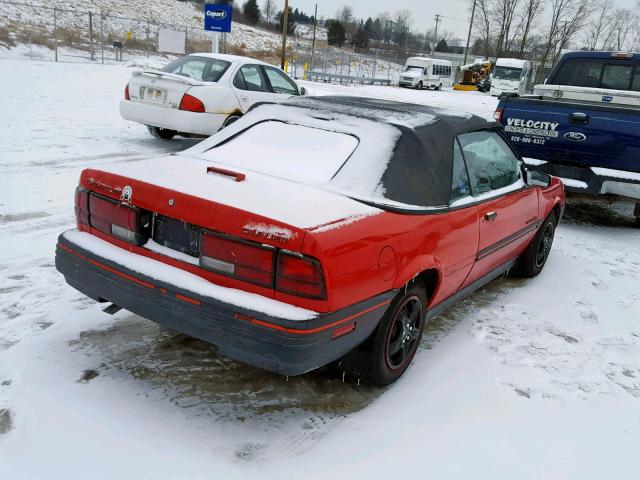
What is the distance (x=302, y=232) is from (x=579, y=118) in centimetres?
534

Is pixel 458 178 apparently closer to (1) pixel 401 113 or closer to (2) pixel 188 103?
(1) pixel 401 113

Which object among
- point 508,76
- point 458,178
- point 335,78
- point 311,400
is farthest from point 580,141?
point 508,76

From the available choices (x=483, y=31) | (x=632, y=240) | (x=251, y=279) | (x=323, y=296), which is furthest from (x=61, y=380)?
(x=483, y=31)

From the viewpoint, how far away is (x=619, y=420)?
10.2 ft

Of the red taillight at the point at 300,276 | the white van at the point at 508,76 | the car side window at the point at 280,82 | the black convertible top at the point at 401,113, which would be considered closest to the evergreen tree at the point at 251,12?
the white van at the point at 508,76

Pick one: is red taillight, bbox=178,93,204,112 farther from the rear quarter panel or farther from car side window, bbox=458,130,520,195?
the rear quarter panel

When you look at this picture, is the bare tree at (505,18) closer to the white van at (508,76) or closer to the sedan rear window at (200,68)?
the white van at (508,76)

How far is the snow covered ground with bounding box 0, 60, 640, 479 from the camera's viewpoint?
2.56 m

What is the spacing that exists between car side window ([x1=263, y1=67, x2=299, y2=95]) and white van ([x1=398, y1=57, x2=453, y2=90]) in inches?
1255

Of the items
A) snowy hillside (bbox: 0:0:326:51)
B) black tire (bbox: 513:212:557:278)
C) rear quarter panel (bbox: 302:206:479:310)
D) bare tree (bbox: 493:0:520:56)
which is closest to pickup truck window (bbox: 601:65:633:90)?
black tire (bbox: 513:212:557:278)

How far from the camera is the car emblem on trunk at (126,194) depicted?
294 cm

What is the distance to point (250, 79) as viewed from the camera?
31.1 feet

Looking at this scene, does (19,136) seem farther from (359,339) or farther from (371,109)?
(359,339)

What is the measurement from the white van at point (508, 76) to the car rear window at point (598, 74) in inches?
1277
